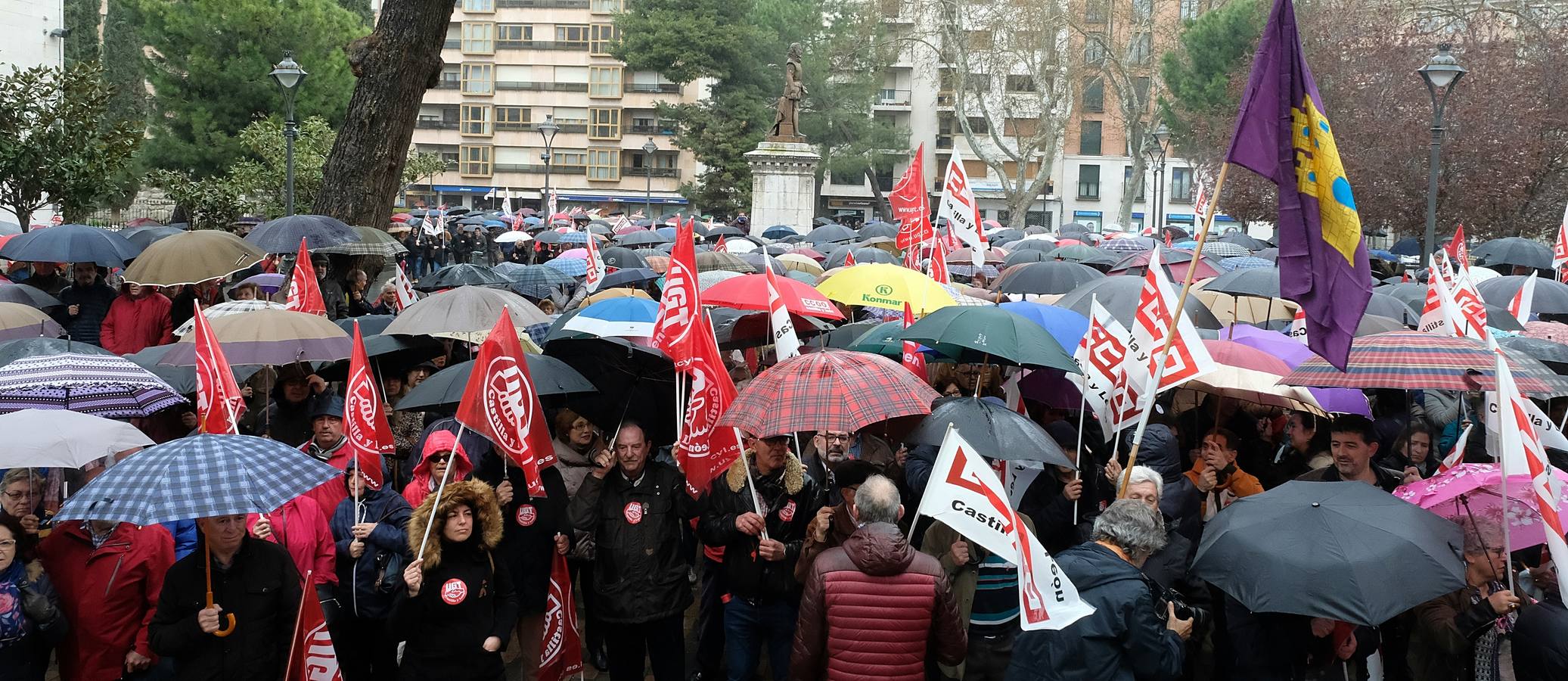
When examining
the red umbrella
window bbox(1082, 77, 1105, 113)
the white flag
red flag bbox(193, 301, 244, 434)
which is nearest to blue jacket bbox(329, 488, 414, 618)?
red flag bbox(193, 301, 244, 434)

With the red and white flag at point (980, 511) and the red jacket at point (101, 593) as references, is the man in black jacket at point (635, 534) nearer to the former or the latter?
the red and white flag at point (980, 511)

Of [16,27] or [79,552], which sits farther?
[16,27]

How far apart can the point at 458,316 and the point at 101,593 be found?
122 inches

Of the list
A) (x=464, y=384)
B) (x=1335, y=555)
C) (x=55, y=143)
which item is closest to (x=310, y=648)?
(x=464, y=384)

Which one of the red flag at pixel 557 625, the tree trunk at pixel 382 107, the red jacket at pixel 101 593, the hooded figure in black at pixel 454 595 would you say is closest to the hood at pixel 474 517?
the hooded figure in black at pixel 454 595

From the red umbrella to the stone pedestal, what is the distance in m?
21.4

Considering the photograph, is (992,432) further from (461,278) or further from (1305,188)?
(461,278)

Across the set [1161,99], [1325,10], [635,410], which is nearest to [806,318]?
[635,410]

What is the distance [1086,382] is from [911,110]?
201ft

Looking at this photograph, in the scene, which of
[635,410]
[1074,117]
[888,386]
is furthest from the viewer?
[1074,117]

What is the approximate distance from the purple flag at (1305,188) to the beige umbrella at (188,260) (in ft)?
23.7

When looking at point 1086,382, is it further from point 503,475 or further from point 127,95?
point 127,95

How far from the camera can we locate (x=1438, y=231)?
26.8 meters

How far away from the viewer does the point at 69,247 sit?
10.1 m
